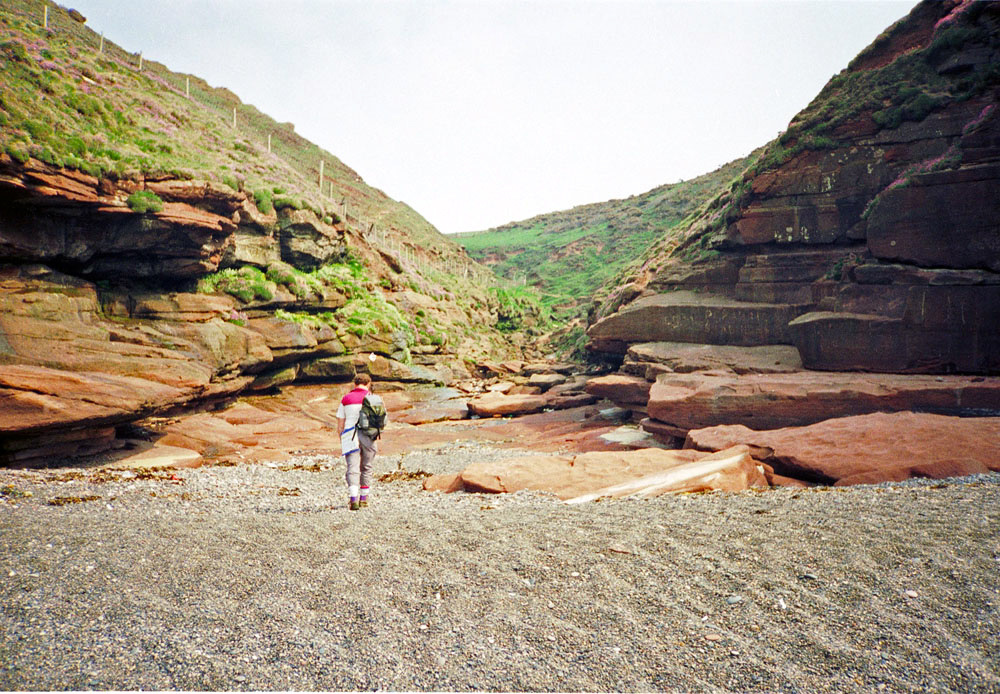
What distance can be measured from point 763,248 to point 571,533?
1936cm

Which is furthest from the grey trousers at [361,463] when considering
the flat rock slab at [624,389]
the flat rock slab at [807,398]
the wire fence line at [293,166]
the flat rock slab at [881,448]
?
the wire fence line at [293,166]

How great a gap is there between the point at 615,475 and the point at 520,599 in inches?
232

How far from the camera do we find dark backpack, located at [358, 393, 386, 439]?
7.53 metres

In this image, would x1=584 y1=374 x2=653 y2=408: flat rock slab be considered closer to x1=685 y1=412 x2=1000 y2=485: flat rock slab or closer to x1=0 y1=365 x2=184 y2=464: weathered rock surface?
x1=685 y1=412 x2=1000 y2=485: flat rock slab

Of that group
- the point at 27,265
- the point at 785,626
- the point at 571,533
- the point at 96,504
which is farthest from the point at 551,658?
the point at 27,265

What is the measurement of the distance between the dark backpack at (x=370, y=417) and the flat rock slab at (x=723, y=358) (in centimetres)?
1417

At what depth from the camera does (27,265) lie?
556 inches

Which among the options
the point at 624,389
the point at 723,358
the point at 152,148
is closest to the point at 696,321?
the point at 723,358

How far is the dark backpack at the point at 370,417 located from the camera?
753cm

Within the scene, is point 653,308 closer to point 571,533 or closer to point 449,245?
point 571,533

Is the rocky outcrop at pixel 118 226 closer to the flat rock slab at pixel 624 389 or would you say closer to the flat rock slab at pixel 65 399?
the flat rock slab at pixel 65 399

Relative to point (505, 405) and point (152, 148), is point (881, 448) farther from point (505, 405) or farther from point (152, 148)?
point (152, 148)

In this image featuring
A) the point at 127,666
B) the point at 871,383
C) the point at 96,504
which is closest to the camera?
the point at 127,666

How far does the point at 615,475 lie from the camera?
9.32 metres
